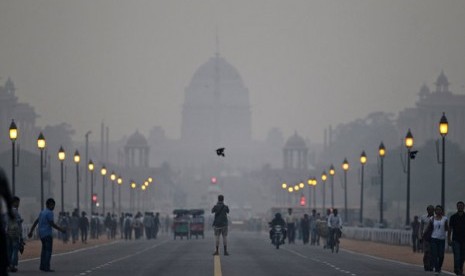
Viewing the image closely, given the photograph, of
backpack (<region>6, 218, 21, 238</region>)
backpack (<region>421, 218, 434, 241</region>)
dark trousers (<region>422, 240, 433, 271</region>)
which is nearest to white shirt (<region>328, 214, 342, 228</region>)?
dark trousers (<region>422, 240, 433, 271</region>)

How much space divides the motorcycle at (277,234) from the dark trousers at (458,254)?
2938cm

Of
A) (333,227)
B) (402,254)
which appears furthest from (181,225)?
(402,254)

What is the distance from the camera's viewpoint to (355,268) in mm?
44719

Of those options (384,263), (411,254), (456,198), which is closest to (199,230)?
(411,254)

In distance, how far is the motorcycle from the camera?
68312 mm

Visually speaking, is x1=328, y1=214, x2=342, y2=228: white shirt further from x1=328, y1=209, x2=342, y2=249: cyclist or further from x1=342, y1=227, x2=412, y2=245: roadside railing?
x1=342, y1=227, x2=412, y2=245: roadside railing

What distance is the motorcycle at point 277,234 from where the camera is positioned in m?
68.3

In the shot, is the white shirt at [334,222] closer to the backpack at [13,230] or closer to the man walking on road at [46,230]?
the man walking on road at [46,230]

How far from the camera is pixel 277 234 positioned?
68438mm

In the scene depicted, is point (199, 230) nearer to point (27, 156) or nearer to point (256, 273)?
point (256, 273)

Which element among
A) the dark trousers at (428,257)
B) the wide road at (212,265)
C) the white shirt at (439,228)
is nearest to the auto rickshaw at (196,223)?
the wide road at (212,265)

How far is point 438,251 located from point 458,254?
1.56m

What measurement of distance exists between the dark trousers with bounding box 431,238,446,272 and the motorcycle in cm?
2737

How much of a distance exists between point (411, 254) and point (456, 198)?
115270 mm
